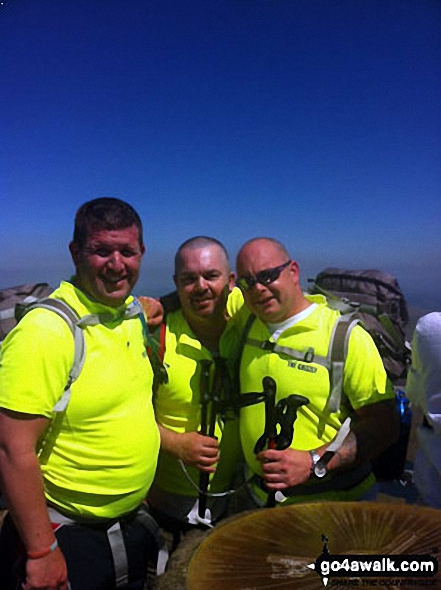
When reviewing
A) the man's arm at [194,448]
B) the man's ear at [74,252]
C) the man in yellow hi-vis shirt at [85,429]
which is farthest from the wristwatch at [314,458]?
the man's ear at [74,252]

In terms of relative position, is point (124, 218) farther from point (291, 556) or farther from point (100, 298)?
point (291, 556)

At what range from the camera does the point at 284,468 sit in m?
3.70

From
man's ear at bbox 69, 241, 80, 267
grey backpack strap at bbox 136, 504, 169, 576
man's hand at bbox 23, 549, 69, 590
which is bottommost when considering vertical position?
grey backpack strap at bbox 136, 504, 169, 576

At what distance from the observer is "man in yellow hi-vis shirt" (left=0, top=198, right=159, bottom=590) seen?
289 cm

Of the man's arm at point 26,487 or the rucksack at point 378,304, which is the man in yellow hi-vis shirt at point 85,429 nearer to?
the man's arm at point 26,487

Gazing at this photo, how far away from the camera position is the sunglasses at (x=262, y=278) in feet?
13.3

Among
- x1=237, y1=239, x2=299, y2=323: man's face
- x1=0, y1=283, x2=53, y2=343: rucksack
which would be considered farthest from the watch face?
x1=0, y1=283, x2=53, y2=343: rucksack

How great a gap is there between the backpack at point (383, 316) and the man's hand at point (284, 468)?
0.92 meters

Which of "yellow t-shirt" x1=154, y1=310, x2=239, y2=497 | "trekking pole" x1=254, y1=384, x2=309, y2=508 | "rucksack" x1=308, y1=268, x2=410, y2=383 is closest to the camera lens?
"trekking pole" x1=254, y1=384, x2=309, y2=508

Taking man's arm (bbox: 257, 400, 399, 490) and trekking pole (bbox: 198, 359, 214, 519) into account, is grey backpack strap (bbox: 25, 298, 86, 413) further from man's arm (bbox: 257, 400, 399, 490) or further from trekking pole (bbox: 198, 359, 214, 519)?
man's arm (bbox: 257, 400, 399, 490)

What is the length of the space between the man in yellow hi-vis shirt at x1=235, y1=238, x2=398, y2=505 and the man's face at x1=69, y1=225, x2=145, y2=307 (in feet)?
Result: 3.52

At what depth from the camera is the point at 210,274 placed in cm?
434

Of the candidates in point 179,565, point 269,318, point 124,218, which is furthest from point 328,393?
point 124,218

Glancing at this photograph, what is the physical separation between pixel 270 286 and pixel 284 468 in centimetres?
141
